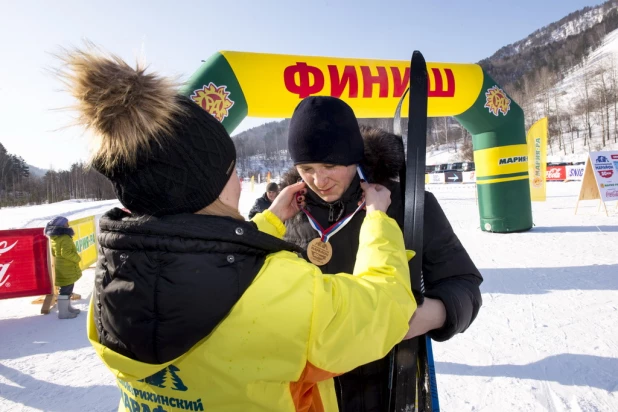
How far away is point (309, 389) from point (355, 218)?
0.62 m

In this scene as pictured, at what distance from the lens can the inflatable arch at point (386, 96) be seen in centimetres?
486

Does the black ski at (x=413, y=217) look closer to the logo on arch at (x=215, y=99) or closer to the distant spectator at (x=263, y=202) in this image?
the distant spectator at (x=263, y=202)

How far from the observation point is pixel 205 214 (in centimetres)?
83

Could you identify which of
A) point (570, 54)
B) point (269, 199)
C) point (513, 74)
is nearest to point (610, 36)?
point (570, 54)

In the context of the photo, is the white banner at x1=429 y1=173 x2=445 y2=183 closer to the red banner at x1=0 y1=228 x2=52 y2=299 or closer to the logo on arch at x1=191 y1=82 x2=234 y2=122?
the logo on arch at x1=191 y1=82 x2=234 y2=122

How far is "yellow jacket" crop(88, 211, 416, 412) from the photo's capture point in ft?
2.41

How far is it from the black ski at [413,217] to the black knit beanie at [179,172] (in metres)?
0.53

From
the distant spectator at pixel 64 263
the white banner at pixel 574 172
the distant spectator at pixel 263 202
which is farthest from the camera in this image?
the white banner at pixel 574 172

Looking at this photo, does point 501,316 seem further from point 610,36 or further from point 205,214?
point 610,36

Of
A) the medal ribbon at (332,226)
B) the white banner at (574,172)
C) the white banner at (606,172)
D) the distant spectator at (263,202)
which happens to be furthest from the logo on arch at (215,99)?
the white banner at (574,172)

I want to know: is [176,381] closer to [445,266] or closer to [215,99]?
[445,266]

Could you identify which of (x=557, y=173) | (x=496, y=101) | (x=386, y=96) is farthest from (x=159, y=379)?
(x=557, y=173)

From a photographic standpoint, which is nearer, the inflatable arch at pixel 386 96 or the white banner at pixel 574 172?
the inflatable arch at pixel 386 96

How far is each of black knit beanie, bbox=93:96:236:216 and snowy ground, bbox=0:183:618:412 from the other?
2.39 m
